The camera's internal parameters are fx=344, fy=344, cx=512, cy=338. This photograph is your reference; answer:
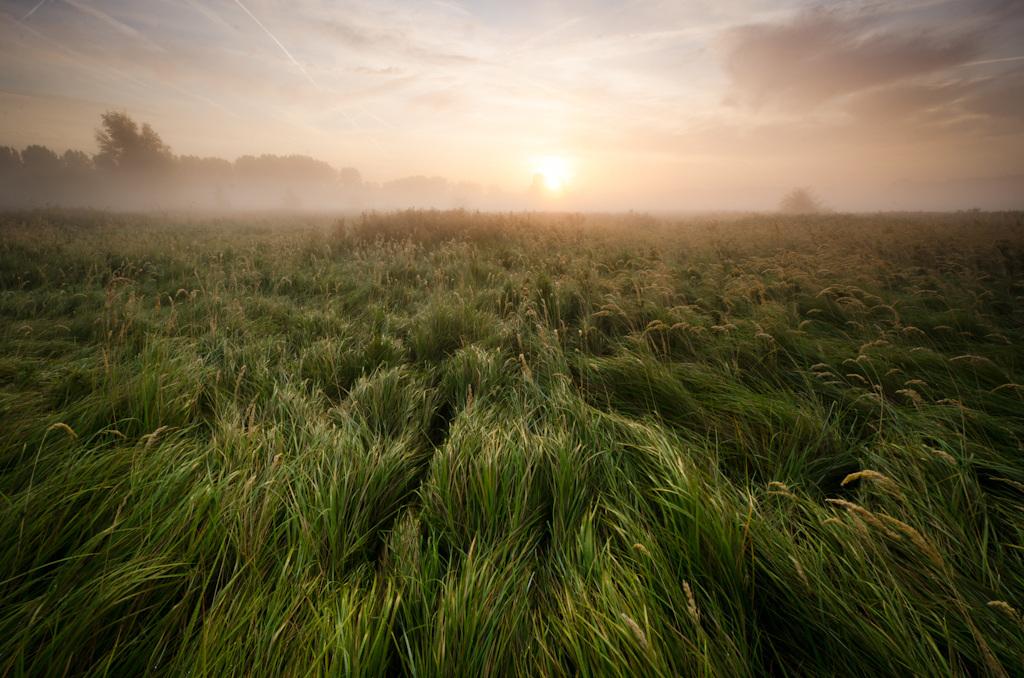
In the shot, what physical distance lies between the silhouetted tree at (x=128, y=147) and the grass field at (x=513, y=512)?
210 ft

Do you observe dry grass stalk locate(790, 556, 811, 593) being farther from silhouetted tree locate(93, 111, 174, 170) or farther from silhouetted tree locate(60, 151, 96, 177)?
silhouetted tree locate(60, 151, 96, 177)

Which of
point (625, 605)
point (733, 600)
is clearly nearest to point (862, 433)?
point (733, 600)

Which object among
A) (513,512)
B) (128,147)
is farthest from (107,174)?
(513,512)

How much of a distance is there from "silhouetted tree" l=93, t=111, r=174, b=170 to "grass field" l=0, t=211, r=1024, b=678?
64101mm

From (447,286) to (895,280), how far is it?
663 cm

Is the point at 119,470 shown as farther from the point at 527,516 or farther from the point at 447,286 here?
the point at 447,286

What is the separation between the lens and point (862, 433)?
2080 millimetres

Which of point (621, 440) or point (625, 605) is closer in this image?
point (625, 605)

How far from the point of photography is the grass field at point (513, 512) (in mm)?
1036

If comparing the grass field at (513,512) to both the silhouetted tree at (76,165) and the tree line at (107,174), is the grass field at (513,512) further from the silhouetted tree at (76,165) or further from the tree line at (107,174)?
the silhouetted tree at (76,165)

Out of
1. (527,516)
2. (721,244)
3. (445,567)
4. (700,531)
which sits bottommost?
(445,567)

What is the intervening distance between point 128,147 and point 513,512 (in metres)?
68.9

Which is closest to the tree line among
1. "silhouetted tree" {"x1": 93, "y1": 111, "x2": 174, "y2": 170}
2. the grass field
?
"silhouetted tree" {"x1": 93, "y1": 111, "x2": 174, "y2": 170}

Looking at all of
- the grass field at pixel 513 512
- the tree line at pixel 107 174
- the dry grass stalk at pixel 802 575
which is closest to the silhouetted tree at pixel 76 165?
the tree line at pixel 107 174
